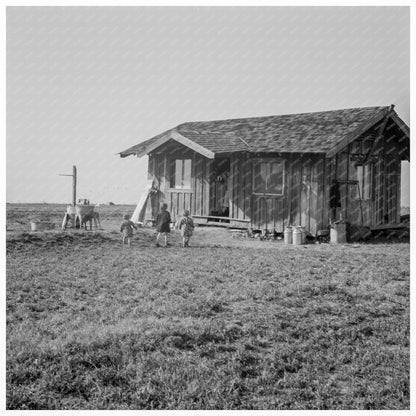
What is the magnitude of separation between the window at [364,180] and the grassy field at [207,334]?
7.22m

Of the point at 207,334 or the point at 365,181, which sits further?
the point at 365,181

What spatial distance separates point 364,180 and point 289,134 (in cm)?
356

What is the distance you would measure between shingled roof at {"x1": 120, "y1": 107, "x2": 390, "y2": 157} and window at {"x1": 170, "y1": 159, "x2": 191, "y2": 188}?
154 centimetres

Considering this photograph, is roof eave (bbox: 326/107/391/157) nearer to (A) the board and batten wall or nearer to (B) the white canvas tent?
(A) the board and batten wall

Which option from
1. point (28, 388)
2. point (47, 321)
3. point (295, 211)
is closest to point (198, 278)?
point (47, 321)

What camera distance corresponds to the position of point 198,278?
10.7 m

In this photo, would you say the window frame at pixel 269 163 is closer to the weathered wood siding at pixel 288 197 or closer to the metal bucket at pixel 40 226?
the weathered wood siding at pixel 288 197

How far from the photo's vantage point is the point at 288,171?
61.3 feet

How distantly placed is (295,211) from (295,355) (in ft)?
40.2

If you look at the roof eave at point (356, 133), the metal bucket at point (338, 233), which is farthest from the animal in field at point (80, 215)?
the roof eave at point (356, 133)

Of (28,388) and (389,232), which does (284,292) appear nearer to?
(28,388)

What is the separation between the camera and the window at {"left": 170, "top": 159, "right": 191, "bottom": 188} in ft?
70.4

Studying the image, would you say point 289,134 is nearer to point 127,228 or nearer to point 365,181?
point 365,181

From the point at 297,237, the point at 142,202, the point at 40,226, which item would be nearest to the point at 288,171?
the point at 297,237
